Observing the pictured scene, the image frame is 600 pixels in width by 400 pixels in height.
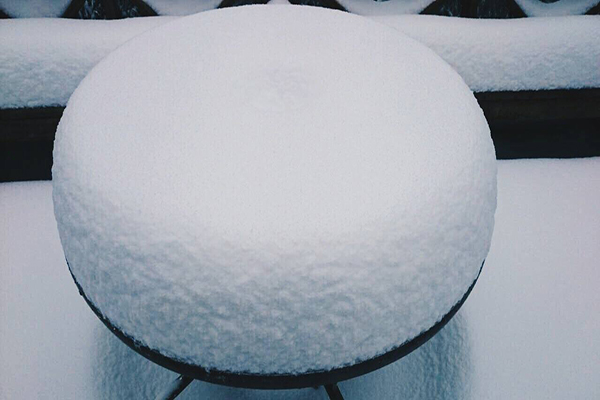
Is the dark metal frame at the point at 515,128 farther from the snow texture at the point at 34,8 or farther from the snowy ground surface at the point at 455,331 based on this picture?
the snow texture at the point at 34,8

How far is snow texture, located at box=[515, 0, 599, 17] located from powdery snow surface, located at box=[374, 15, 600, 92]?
0.22 ft

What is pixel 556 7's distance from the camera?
3.39ft

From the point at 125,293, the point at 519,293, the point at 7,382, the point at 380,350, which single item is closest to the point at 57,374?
the point at 7,382

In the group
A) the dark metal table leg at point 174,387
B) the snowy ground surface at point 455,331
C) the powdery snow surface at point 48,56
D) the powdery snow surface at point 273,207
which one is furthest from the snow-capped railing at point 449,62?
the dark metal table leg at point 174,387

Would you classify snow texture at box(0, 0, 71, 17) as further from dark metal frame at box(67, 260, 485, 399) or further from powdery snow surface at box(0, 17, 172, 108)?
→ dark metal frame at box(67, 260, 485, 399)

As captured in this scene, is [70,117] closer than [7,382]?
Yes

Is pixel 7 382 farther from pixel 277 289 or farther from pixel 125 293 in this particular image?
pixel 277 289

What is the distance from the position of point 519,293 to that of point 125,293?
0.69 m

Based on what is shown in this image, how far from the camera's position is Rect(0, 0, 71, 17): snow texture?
3.15 feet

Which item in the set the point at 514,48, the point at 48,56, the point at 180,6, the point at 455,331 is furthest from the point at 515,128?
the point at 48,56

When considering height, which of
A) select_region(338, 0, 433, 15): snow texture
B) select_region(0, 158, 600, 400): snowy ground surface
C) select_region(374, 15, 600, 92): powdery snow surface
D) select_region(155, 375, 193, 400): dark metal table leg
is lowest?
select_region(0, 158, 600, 400): snowy ground surface

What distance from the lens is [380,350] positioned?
1.43 feet

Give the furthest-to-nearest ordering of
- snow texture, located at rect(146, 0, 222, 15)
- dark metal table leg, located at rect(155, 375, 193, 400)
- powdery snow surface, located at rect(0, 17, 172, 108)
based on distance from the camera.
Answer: snow texture, located at rect(146, 0, 222, 15) → powdery snow surface, located at rect(0, 17, 172, 108) → dark metal table leg, located at rect(155, 375, 193, 400)

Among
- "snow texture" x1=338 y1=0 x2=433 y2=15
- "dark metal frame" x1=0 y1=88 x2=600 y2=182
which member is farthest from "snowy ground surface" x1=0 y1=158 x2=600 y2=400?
"snow texture" x1=338 y1=0 x2=433 y2=15
